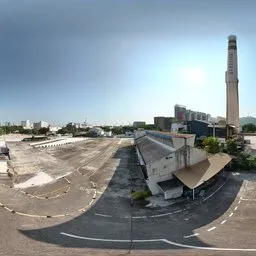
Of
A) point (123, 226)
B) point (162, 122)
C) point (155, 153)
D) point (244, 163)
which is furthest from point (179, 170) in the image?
point (162, 122)

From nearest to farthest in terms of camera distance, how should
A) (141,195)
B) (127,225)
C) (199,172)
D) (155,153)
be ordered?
(127,225) → (141,195) → (199,172) → (155,153)

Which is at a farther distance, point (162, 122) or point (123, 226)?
point (162, 122)

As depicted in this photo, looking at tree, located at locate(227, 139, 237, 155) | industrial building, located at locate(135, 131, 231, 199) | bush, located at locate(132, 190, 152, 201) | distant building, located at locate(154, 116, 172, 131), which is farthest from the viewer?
distant building, located at locate(154, 116, 172, 131)

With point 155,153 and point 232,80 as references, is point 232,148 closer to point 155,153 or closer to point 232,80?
point 155,153

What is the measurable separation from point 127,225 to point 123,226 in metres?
0.31

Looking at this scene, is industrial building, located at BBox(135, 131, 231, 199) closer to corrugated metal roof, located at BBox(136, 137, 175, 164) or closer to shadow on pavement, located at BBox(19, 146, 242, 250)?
corrugated metal roof, located at BBox(136, 137, 175, 164)

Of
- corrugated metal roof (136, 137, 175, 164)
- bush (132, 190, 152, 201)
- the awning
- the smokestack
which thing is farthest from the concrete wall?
the smokestack

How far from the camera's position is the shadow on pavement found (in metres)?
16.5

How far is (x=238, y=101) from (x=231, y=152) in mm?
37451

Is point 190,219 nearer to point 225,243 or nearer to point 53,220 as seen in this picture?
point 225,243

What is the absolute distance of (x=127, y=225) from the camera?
19422mm

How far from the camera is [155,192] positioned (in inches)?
1043

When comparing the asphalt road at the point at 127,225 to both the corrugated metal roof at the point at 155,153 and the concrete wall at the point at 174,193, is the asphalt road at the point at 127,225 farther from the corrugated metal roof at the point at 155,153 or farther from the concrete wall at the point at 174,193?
the corrugated metal roof at the point at 155,153

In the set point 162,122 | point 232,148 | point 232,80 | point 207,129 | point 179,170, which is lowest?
point 179,170
